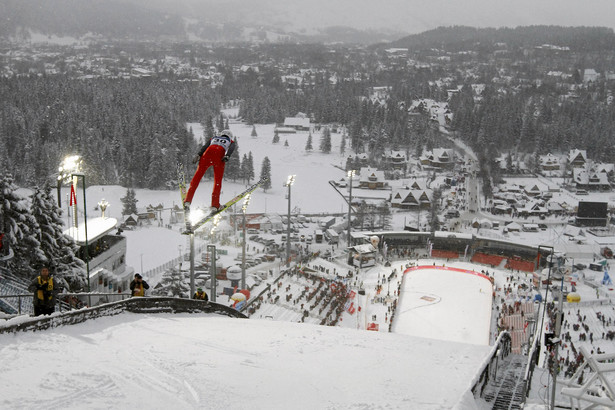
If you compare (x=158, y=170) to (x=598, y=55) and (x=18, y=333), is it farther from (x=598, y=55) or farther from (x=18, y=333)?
(x=598, y=55)

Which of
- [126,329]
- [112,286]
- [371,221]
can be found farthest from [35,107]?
[126,329]

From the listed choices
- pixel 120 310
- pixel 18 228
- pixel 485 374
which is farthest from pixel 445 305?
pixel 120 310

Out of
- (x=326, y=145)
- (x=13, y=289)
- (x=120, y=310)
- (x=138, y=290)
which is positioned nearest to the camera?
(x=120, y=310)

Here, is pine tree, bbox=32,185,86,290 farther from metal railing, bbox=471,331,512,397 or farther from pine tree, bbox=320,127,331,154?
pine tree, bbox=320,127,331,154

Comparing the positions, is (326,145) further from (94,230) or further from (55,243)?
(55,243)

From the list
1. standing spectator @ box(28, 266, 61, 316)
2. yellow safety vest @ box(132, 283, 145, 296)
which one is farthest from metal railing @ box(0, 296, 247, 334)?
yellow safety vest @ box(132, 283, 145, 296)

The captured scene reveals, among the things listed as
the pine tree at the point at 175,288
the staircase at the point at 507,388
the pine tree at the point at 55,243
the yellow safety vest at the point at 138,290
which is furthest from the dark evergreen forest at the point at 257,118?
the staircase at the point at 507,388

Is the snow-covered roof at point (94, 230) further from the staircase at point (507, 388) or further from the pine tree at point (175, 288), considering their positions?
the staircase at point (507, 388)
